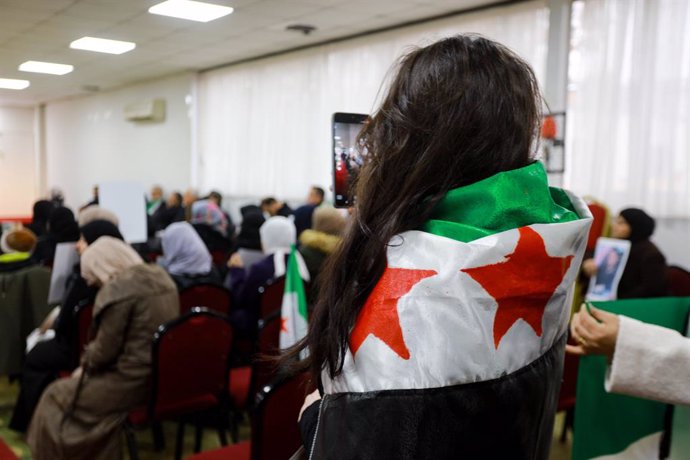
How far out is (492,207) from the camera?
734 millimetres

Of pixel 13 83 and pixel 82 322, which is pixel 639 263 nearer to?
pixel 82 322

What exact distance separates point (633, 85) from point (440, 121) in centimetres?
461

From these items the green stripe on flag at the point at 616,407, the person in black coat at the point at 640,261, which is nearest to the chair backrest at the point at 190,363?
the green stripe on flag at the point at 616,407

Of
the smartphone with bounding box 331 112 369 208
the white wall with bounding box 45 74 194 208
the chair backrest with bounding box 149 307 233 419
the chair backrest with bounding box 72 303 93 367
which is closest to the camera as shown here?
the smartphone with bounding box 331 112 369 208

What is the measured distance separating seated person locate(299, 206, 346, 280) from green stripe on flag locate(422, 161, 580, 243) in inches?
92.1

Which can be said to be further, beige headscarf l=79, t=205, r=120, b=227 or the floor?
beige headscarf l=79, t=205, r=120, b=227

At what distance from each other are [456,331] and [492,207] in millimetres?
158

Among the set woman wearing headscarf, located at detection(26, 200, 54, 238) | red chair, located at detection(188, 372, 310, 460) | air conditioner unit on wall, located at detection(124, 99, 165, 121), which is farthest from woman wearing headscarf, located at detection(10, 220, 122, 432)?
air conditioner unit on wall, located at detection(124, 99, 165, 121)

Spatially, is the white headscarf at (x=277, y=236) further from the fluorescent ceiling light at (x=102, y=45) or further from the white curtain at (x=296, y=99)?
the fluorescent ceiling light at (x=102, y=45)

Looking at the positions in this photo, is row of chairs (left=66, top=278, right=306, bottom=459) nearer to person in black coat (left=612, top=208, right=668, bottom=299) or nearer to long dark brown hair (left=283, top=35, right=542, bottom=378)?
long dark brown hair (left=283, top=35, right=542, bottom=378)

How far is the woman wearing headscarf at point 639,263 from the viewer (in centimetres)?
371

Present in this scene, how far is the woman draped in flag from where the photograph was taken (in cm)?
71

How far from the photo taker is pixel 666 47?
4.46m

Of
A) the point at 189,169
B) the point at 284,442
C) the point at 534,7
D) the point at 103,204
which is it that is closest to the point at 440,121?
the point at 284,442
